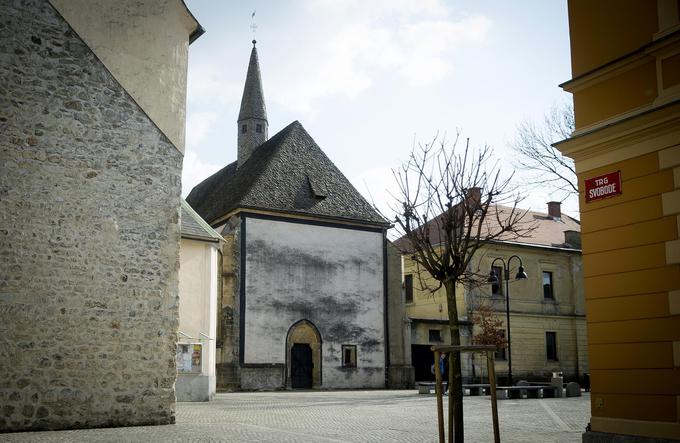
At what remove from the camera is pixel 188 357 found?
69.3ft

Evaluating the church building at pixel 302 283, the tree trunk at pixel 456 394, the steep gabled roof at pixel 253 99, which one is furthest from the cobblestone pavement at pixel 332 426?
the steep gabled roof at pixel 253 99

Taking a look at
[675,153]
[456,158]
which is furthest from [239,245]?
[675,153]

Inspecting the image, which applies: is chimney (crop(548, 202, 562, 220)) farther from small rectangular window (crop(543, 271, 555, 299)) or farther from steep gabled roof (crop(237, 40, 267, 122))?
steep gabled roof (crop(237, 40, 267, 122))

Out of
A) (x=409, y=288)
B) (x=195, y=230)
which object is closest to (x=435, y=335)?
(x=409, y=288)

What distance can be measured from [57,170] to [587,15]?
9.88 m

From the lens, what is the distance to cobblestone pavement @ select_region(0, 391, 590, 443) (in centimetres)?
1134

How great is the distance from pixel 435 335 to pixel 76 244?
28988mm

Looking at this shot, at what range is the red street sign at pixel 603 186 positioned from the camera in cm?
920

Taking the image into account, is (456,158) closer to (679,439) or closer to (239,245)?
(679,439)

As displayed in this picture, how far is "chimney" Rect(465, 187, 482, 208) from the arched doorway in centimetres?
2438

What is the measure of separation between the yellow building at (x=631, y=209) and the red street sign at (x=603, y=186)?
1 cm

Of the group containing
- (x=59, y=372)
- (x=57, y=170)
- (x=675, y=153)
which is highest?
(x=57, y=170)

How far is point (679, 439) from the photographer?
8.08 m

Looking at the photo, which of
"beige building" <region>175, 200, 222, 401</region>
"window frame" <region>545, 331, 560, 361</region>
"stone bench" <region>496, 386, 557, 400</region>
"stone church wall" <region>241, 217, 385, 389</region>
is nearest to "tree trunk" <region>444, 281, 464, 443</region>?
"beige building" <region>175, 200, 222, 401</region>
